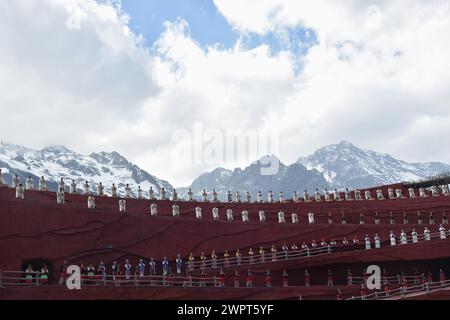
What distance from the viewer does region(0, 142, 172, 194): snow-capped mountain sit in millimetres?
152375

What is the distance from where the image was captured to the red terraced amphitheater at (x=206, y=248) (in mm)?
23422

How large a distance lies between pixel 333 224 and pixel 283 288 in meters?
7.87

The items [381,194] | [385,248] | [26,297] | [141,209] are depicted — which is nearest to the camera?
[26,297]

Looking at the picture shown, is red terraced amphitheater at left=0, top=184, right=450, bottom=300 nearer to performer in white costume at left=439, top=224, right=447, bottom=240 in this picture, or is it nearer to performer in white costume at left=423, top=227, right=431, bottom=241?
performer in white costume at left=439, top=224, right=447, bottom=240

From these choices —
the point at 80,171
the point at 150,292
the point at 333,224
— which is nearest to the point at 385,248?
the point at 333,224

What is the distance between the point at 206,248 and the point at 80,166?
147 m

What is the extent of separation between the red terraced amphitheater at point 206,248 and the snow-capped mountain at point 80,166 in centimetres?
11617

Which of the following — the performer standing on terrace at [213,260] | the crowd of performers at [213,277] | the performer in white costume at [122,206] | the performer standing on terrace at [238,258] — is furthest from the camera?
the performer in white costume at [122,206]

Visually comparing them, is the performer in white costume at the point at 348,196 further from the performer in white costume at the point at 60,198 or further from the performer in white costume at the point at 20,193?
the performer in white costume at the point at 20,193

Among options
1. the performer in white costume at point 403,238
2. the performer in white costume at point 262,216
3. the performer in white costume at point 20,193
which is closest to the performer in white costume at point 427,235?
the performer in white costume at point 403,238

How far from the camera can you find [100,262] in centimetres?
2566

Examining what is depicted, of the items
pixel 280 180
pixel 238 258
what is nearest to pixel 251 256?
pixel 238 258

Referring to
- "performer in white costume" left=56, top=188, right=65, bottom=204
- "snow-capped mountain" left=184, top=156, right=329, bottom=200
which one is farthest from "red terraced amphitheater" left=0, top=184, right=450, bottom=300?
"snow-capped mountain" left=184, top=156, right=329, bottom=200
